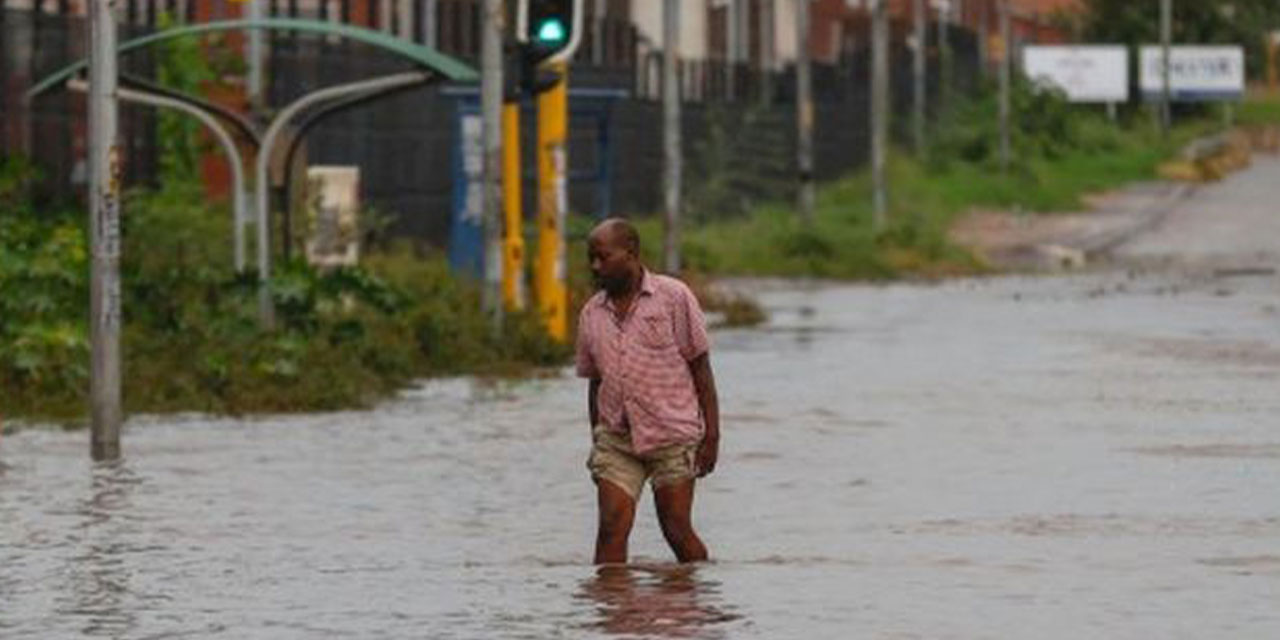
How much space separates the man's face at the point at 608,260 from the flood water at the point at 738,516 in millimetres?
1186

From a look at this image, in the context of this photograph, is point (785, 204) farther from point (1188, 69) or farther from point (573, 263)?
point (1188, 69)

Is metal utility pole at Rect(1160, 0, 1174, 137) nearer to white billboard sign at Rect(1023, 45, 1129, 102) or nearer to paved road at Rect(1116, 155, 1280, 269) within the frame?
white billboard sign at Rect(1023, 45, 1129, 102)

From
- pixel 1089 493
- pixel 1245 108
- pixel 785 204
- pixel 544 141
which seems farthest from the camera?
pixel 1245 108

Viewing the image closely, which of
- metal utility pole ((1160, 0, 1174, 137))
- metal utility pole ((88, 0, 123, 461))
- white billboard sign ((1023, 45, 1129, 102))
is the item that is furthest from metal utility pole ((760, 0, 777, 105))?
metal utility pole ((88, 0, 123, 461))

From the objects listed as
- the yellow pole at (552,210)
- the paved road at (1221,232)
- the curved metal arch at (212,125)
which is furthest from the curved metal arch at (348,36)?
the paved road at (1221,232)

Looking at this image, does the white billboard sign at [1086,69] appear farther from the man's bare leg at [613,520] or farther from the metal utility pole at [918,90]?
the man's bare leg at [613,520]

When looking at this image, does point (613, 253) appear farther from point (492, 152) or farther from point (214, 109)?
point (492, 152)

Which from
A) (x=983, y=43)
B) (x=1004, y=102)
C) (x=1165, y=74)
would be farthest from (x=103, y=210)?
(x=983, y=43)

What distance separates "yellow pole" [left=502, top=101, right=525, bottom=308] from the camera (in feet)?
123

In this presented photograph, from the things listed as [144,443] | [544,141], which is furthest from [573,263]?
[144,443]

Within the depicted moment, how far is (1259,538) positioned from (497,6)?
17.2m

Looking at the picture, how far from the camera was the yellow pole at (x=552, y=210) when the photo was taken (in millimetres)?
38406

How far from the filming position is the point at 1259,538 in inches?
771

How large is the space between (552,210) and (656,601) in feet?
73.2
